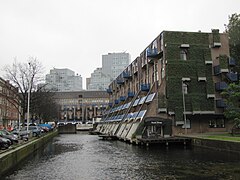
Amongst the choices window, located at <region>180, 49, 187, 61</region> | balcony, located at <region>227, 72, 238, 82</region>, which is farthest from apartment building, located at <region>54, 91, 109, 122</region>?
balcony, located at <region>227, 72, 238, 82</region>

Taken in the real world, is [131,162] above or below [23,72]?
below

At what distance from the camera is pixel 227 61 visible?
4766 cm

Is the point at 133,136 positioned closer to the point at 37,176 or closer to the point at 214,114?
the point at 214,114

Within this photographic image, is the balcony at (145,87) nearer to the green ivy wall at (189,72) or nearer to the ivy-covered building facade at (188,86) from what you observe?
the ivy-covered building facade at (188,86)

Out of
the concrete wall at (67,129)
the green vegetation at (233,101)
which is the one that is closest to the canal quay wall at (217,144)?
the green vegetation at (233,101)

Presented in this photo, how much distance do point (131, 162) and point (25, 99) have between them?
1392 inches

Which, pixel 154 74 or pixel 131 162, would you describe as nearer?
pixel 131 162

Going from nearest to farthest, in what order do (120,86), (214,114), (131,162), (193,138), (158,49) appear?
(131,162)
(193,138)
(214,114)
(158,49)
(120,86)

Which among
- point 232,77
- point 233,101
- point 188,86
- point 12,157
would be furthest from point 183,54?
point 12,157

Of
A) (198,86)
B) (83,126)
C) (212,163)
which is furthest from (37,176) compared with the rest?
(83,126)

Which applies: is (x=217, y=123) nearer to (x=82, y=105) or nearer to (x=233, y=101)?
(x=233, y=101)

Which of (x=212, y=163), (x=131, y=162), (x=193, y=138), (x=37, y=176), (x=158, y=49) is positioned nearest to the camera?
(x=37, y=176)

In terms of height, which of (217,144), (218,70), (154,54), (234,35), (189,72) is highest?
(234,35)

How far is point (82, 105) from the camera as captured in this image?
6147 inches
